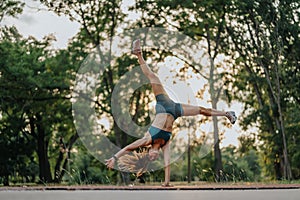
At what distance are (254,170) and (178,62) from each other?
32.2 metres

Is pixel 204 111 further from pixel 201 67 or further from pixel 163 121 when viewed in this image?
pixel 201 67

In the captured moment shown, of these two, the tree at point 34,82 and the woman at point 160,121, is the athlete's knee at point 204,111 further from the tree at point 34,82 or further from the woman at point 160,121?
the tree at point 34,82

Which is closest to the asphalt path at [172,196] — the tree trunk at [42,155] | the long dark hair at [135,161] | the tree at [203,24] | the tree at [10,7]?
the long dark hair at [135,161]

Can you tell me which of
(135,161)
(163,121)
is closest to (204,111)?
(163,121)

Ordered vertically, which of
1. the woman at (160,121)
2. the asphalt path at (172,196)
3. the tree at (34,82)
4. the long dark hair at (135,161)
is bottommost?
the asphalt path at (172,196)

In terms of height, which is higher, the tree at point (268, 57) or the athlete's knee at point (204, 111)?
the tree at point (268, 57)

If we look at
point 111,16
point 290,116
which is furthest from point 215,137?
point 111,16

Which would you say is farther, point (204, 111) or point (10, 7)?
point (10, 7)

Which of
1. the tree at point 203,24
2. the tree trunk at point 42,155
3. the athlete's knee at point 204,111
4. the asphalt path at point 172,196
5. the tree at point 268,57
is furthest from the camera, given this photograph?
the tree trunk at point 42,155

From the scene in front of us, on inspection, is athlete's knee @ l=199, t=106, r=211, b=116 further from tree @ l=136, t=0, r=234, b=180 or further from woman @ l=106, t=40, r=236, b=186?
tree @ l=136, t=0, r=234, b=180

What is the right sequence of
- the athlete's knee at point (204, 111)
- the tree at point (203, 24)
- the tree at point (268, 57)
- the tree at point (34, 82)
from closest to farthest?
the athlete's knee at point (204, 111)
the tree at point (268, 57)
the tree at point (203, 24)
the tree at point (34, 82)

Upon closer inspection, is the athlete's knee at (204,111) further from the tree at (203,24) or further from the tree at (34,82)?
the tree at (34,82)

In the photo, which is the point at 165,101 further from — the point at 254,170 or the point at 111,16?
the point at 254,170

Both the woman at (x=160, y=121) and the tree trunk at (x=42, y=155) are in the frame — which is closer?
the woman at (x=160, y=121)
